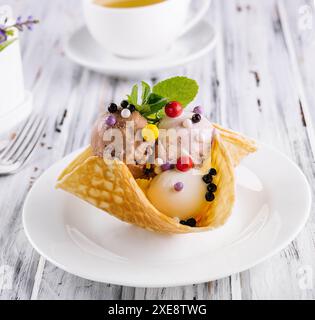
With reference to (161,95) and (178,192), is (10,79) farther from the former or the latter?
(178,192)

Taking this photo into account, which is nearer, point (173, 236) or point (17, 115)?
point (173, 236)

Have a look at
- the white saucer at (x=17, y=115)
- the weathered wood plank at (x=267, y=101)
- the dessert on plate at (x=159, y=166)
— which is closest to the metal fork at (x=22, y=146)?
the white saucer at (x=17, y=115)

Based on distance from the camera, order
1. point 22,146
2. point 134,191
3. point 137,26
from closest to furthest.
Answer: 1. point 134,191
2. point 22,146
3. point 137,26

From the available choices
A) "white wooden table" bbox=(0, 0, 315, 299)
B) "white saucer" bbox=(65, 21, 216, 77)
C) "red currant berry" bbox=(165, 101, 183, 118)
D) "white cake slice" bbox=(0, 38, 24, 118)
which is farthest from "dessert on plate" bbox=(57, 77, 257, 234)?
"white saucer" bbox=(65, 21, 216, 77)

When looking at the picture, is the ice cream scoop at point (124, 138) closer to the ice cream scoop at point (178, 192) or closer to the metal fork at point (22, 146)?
the ice cream scoop at point (178, 192)

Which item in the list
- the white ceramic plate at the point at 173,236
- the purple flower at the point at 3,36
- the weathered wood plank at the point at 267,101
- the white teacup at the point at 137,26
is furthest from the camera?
the white teacup at the point at 137,26

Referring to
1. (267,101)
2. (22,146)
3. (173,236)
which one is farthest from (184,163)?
(267,101)

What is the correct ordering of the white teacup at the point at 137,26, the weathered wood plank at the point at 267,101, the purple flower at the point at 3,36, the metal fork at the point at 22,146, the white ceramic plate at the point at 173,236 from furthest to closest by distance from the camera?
the white teacup at the point at 137,26 < the purple flower at the point at 3,36 < the metal fork at the point at 22,146 < the weathered wood plank at the point at 267,101 < the white ceramic plate at the point at 173,236
